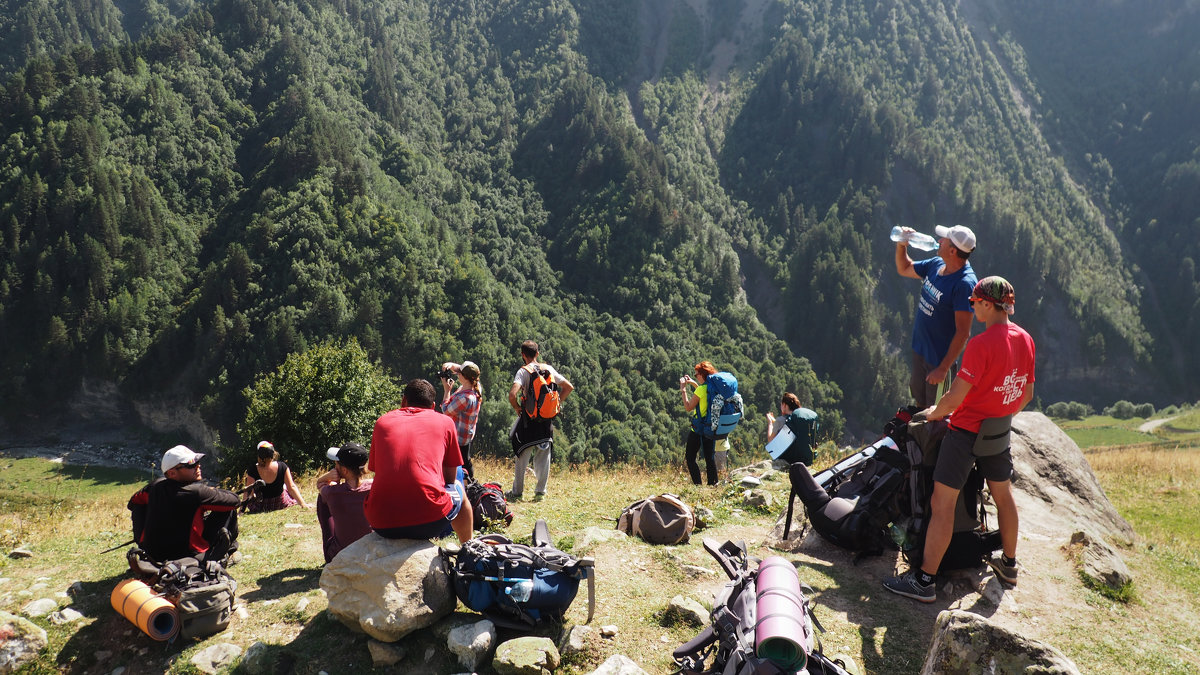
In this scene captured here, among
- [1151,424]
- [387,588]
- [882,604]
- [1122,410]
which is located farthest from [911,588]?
[1122,410]

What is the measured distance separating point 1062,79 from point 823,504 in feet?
785

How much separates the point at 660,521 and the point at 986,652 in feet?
11.5

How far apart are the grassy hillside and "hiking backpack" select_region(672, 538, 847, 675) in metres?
0.59

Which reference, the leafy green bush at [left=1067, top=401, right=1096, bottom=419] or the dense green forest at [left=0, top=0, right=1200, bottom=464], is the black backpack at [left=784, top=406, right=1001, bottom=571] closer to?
the dense green forest at [left=0, top=0, right=1200, bottom=464]

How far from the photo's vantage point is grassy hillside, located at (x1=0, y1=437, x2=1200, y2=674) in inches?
196

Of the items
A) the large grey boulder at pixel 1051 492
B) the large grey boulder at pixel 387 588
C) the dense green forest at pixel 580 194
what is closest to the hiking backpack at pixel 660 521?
the large grey boulder at pixel 1051 492

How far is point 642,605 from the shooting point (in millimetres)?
5477

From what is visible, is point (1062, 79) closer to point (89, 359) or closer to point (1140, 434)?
point (1140, 434)

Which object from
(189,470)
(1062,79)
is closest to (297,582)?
(189,470)

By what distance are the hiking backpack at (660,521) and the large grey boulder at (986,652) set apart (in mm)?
3112

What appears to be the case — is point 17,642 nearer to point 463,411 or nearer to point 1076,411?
point 463,411

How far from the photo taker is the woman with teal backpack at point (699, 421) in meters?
10.2

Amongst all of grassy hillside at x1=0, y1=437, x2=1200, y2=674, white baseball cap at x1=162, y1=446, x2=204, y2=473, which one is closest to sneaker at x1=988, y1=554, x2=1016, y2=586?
grassy hillside at x1=0, y1=437, x2=1200, y2=674

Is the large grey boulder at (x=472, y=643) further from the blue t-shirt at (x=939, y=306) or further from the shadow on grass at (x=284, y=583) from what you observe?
the blue t-shirt at (x=939, y=306)
